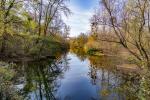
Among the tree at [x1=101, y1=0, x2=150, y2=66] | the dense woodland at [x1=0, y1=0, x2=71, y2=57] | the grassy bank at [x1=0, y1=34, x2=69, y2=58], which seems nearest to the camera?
the tree at [x1=101, y1=0, x2=150, y2=66]

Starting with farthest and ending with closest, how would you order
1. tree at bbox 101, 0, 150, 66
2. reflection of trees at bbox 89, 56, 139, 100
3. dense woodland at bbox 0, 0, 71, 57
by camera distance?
dense woodland at bbox 0, 0, 71, 57 → tree at bbox 101, 0, 150, 66 → reflection of trees at bbox 89, 56, 139, 100

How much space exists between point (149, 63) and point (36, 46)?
21.8m

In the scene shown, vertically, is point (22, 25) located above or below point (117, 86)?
above

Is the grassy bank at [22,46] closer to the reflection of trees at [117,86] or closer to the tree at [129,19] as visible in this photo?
the reflection of trees at [117,86]

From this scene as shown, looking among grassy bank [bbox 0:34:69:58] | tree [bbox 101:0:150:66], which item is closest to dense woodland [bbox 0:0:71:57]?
grassy bank [bbox 0:34:69:58]

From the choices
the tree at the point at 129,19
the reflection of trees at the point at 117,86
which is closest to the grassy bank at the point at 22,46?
the reflection of trees at the point at 117,86

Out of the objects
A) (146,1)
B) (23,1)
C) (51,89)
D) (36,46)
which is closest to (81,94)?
(51,89)

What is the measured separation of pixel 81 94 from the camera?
15.8m

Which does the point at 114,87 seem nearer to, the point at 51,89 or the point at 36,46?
the point at 51,89

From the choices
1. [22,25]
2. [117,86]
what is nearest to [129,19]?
[117,86]

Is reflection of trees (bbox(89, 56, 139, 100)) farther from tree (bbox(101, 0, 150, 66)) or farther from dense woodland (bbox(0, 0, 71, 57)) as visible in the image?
dense woodland (bbox(0, 0, 71, 57))

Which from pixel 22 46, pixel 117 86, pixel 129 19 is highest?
pixel 129 19

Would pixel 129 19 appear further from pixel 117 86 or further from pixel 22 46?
pixel 22 46

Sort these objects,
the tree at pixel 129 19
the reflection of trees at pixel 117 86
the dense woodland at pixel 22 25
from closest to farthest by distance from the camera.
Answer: the reflection of trees at pixel 117 86, the tree at pixel 129 19, the dense woodland at pixel 22 25
